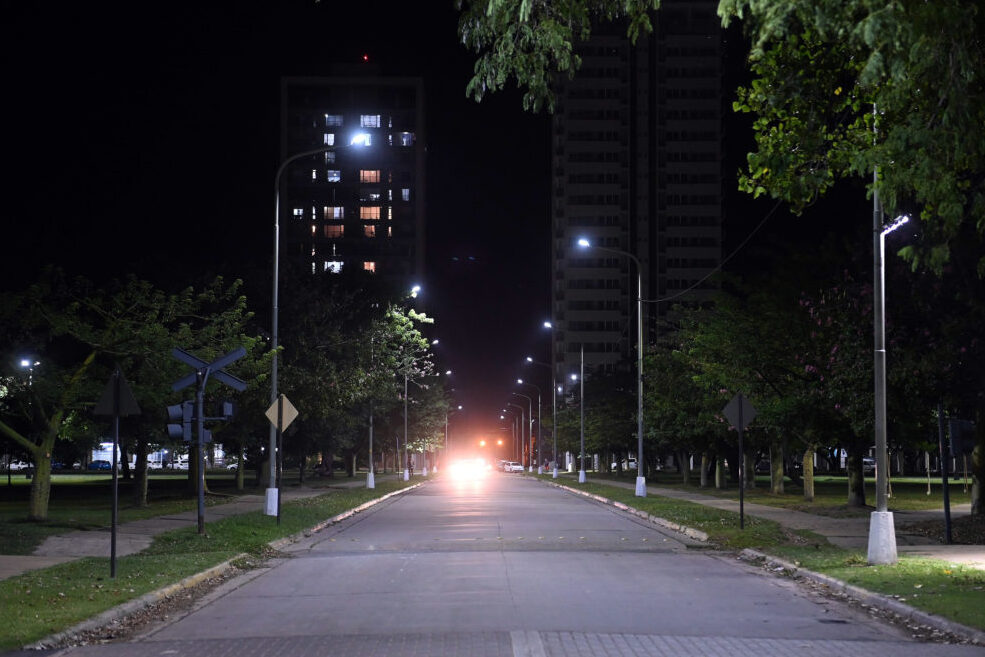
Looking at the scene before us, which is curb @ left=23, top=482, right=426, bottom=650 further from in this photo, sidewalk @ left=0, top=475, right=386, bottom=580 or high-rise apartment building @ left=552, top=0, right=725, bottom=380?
high-rise apartment building @ left=552, top=0, right=725, bottom=380

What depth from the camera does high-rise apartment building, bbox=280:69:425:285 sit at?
17750cm

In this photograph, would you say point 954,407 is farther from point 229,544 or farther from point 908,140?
point 908,140

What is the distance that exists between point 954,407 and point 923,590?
47.9 ft

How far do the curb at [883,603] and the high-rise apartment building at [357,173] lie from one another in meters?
160

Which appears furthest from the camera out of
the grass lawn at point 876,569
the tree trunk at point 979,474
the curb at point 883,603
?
the tree trunk at point 979,474

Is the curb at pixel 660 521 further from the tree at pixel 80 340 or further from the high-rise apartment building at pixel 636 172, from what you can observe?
the high-rise apartment building at pixel 636 172

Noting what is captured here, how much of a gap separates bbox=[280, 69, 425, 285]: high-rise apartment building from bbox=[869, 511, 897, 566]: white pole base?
6312 inches

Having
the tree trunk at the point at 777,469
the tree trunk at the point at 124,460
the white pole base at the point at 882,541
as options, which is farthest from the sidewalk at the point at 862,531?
the tree trunk at the point at 124,460

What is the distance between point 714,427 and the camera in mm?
47844

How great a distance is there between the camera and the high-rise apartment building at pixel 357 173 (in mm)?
177500

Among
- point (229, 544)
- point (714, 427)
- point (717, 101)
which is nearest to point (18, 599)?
point (229, 544)

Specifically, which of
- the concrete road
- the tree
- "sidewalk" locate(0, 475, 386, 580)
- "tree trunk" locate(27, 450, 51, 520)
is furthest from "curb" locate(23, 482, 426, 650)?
"tree trunk" locate(27, 450, 51, 520)

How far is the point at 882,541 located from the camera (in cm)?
1739

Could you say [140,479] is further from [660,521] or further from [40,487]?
[660,521]
